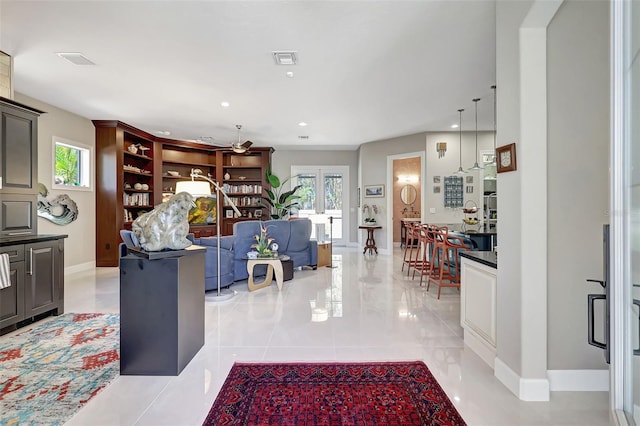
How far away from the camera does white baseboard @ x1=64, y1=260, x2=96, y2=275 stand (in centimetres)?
539

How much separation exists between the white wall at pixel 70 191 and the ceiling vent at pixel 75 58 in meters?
2.07

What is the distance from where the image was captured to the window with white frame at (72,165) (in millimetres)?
5232

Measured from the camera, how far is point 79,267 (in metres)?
5.63

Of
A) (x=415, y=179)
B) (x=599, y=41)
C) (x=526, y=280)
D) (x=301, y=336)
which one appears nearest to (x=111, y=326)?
(x=301, y=336)

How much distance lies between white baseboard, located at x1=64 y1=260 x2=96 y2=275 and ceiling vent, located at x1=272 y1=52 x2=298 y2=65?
17.3ft

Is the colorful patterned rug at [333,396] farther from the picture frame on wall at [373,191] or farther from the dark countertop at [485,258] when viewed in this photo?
the picture frame on wall at [373,191]

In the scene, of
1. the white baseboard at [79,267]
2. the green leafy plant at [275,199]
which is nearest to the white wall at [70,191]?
the white baseboard at [79,267]

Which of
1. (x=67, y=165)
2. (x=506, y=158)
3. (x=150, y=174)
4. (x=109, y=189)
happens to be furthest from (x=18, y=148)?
(x=506, y=158)

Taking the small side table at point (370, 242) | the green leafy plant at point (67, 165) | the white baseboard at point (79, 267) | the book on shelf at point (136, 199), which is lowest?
the white baseboard at point (79, 267)

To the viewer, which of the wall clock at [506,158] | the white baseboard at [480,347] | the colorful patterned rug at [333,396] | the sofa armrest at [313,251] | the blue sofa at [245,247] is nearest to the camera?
the colorful patterned rug at [333,396]

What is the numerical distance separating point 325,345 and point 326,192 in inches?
270

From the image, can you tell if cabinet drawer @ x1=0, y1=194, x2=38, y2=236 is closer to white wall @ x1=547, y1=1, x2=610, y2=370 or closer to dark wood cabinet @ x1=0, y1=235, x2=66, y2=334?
dark wood cabinet @ x1=0, y1=235, x2=66, y2=334

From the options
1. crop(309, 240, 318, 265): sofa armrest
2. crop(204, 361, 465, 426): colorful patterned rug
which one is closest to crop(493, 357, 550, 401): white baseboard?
crop(204, 361, 465, 426): colorful patterned rug

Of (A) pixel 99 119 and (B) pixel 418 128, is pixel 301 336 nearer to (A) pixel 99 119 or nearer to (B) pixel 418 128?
(B) pixel 418 128
